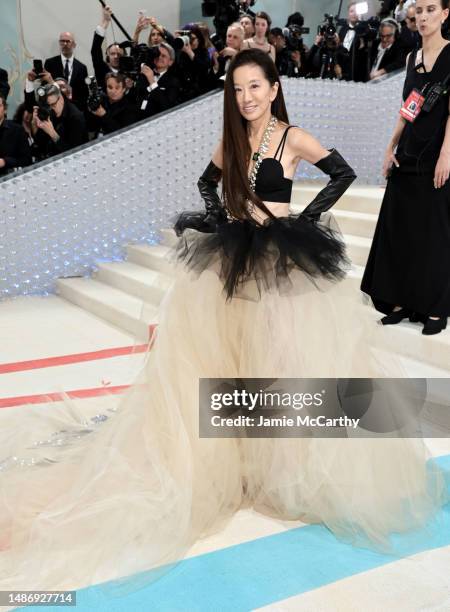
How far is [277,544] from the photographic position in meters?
2.20

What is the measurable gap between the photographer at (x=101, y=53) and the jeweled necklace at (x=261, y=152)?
5013 millimetres

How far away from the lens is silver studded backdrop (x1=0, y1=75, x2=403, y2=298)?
5.98 meters

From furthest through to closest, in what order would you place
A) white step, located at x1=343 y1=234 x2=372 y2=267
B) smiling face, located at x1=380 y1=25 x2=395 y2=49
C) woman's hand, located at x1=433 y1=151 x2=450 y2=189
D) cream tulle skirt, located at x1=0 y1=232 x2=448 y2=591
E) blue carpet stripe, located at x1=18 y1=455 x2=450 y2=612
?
1. smiling face, located at x1=380 y1=25 x2=395 y2=49
2. white step, located at x1=343 y1=234 x2=372 y2=267
3. woman's hand, located at x1=433 y1=151 x2=450 y2=189
4. cream tulle skirt, located at x1=0 y1=232 x2=448 y2=591
5. blue carpet stripe, located at x1=18 y1=455 x2=450 y2=612

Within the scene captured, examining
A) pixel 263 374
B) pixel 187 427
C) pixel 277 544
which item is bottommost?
pixel 277 544

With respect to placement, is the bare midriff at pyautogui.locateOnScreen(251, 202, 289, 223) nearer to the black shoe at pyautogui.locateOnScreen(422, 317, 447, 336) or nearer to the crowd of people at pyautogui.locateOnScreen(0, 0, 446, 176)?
the black shoe at pyautogui.locateOnScreen(422, 317, 447, 336)

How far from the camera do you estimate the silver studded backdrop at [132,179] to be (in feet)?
19.6

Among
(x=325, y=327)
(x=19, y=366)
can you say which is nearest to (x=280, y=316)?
(x=325, y=327)

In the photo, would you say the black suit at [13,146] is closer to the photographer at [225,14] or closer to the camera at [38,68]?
the camera at [38,68]

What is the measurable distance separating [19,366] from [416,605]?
3.06 m

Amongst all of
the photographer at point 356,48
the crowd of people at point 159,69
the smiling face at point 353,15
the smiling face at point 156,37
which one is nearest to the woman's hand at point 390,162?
the crowd of people at point 159,69

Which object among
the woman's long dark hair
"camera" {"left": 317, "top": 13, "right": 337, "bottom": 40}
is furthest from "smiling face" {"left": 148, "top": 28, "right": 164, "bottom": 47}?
the woman's long dark hair

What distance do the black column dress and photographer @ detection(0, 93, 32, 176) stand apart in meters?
3.73

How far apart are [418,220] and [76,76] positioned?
5.09 m

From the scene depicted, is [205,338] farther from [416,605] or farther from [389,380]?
[416,605]
